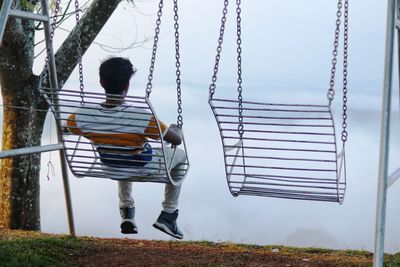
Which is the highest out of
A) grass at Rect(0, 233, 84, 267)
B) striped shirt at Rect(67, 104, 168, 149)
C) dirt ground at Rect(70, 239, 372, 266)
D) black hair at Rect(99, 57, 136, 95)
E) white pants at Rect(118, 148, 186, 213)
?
black hair at Rect(99, 57, 136, 95)

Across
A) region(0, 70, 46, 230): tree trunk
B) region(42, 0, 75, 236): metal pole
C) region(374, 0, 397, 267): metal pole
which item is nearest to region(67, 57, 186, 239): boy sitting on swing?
region(42, 0, 75, 236): metal pole

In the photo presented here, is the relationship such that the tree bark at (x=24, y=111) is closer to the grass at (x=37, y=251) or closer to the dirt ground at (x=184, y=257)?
the dirt ground at (x=184, y=257)

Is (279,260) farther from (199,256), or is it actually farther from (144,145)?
(144,145)

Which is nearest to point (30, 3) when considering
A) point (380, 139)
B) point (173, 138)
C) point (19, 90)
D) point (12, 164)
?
point (19, 90)

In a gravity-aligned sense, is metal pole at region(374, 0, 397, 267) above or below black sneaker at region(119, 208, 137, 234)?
above

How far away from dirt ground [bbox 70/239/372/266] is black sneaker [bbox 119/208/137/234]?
0.29m

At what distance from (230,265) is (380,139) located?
164 cm

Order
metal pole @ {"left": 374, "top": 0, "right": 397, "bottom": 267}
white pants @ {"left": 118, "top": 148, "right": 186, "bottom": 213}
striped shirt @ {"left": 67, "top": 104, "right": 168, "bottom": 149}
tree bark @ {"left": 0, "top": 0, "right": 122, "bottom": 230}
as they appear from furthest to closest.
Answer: tree bark @ {"left": 0, "top": 0, "right": 122, "bottom": 230}
white pants @ {"left": 118, "top": 148, "right": 186, "bottom": 213}
striped shirt @ {"left": 67, "top": 104, "right": 168, "bottom": 149}
metal pole @ {"left": 374, "top": 0, "right": 397, "bottom": 267}

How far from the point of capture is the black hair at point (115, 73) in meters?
5.31

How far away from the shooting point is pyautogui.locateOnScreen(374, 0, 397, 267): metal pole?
4461mm

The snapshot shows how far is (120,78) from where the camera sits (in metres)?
5.32

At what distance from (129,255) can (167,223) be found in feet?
2.17

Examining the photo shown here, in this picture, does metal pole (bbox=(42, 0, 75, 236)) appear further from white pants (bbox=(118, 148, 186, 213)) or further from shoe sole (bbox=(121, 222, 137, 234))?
shoe sole (bbox=(121, 222, 137, 234))

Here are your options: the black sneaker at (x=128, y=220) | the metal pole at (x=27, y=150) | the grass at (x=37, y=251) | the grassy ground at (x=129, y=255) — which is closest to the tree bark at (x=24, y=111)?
the grassy ground at (x=129, y=255)
